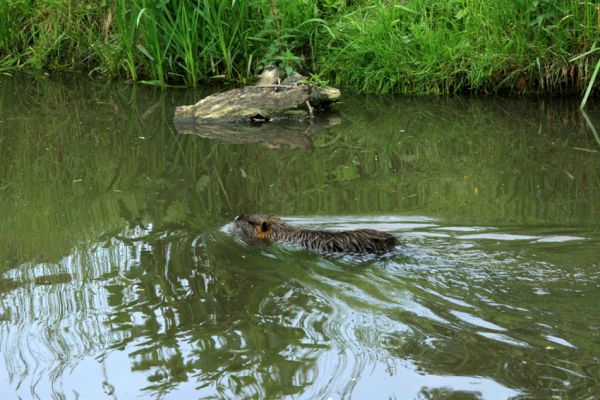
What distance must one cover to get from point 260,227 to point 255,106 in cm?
408

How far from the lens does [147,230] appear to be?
6.90 m

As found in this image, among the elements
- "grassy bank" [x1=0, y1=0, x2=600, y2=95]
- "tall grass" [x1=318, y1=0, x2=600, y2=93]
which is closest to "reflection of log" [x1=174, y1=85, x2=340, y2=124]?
"grassy bank" [x1=0, y1=0, x2=600, y2=95]

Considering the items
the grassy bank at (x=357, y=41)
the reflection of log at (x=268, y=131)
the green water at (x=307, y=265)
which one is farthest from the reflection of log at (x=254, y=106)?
the grassy bank at (x=357, y=41)

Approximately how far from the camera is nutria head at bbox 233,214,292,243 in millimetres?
6609

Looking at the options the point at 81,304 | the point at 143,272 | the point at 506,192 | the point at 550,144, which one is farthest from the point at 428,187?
the point at 81,304

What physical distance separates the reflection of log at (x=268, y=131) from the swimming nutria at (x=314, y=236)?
2.83 m

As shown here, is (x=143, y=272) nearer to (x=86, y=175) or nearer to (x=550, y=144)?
(x=86, y=175)

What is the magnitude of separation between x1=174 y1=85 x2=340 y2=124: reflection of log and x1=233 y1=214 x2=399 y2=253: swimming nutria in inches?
149

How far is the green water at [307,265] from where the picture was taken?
4719mm

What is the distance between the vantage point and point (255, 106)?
10.5 metres

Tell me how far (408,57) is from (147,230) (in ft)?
16.6

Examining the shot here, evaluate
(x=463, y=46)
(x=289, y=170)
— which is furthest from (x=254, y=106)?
(x=463, y=46)

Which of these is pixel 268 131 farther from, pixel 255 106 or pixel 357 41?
pixel 357 41

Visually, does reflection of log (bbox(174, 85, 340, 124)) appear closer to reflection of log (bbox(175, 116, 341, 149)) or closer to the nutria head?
reflection of log (bbox(175, 116, 341, 149))
